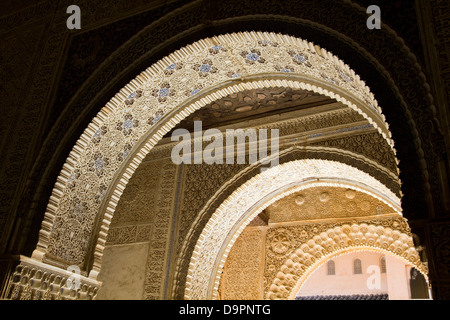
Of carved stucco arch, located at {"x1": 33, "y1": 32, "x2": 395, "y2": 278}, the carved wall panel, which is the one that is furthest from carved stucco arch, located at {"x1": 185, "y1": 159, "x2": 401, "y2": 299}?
carved stucco arch, located at {"x1": 33, "y1": 32, "x2": 395, "y2": 278}

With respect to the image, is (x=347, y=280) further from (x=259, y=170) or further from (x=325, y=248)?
(x=259, y=170)

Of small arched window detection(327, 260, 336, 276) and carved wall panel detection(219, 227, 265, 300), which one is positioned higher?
small arched window detection(327, 260, 336, 276)

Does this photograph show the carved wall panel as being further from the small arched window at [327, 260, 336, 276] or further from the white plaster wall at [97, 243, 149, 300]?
the small arched window at [327, 260, 336, 276]

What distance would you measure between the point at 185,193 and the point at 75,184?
7.14 ft

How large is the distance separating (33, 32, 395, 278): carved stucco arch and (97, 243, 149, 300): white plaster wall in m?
1.75

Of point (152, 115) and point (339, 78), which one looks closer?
point (339, 78)

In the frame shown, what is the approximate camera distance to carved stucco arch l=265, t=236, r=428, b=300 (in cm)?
537

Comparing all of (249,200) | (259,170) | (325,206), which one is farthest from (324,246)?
(259,170)

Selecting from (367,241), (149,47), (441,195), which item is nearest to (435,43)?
(441,195)

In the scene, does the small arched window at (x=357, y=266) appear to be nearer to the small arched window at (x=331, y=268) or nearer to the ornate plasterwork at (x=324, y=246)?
the small arched window at (x=331, y=268)
